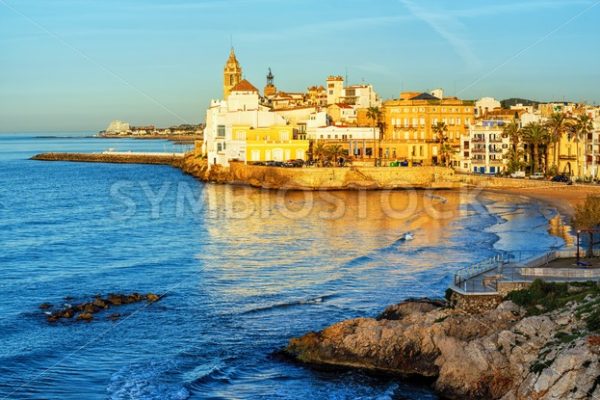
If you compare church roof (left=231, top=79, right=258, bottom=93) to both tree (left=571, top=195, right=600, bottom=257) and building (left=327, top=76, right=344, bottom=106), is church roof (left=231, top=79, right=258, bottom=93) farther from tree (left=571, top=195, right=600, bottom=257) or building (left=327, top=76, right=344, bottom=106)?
tree (left=571, top=195, right=600, bottom=257)

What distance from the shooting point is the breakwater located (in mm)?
133375

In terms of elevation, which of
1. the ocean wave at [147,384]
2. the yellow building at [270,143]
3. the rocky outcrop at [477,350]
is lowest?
the ocean wave at [147,384]

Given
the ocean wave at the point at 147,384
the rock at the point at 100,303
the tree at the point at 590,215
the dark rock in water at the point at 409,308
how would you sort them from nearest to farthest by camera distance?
the ocean wave at the point at 147,384
the dark rock in water at the point at 409,308
the rock at the point at 100,303
the tree at the point at 590,215

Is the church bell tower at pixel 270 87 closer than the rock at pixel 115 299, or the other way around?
the rock at pixel 115 299

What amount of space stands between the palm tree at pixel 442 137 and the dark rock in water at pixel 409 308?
61.9m

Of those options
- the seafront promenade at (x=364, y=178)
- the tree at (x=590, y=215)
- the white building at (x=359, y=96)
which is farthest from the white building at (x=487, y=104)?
the tree at (x=590, y=215)

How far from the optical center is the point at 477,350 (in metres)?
20.6

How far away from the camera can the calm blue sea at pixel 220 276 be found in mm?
22234

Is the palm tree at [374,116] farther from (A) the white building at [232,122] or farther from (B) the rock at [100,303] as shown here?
(B) the rock at [100,303]

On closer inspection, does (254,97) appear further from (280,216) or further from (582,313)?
(582,313)

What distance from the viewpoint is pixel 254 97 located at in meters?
101

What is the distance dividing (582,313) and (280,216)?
37.7 m

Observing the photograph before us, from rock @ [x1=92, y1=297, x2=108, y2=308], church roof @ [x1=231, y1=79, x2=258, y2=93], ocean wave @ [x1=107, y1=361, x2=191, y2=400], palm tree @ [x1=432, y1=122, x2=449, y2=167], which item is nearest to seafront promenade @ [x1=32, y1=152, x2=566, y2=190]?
palm tree @ [x1=432, y1=122, x2=449, y2=167]

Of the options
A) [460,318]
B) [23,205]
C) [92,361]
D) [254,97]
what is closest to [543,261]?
[460,318]
